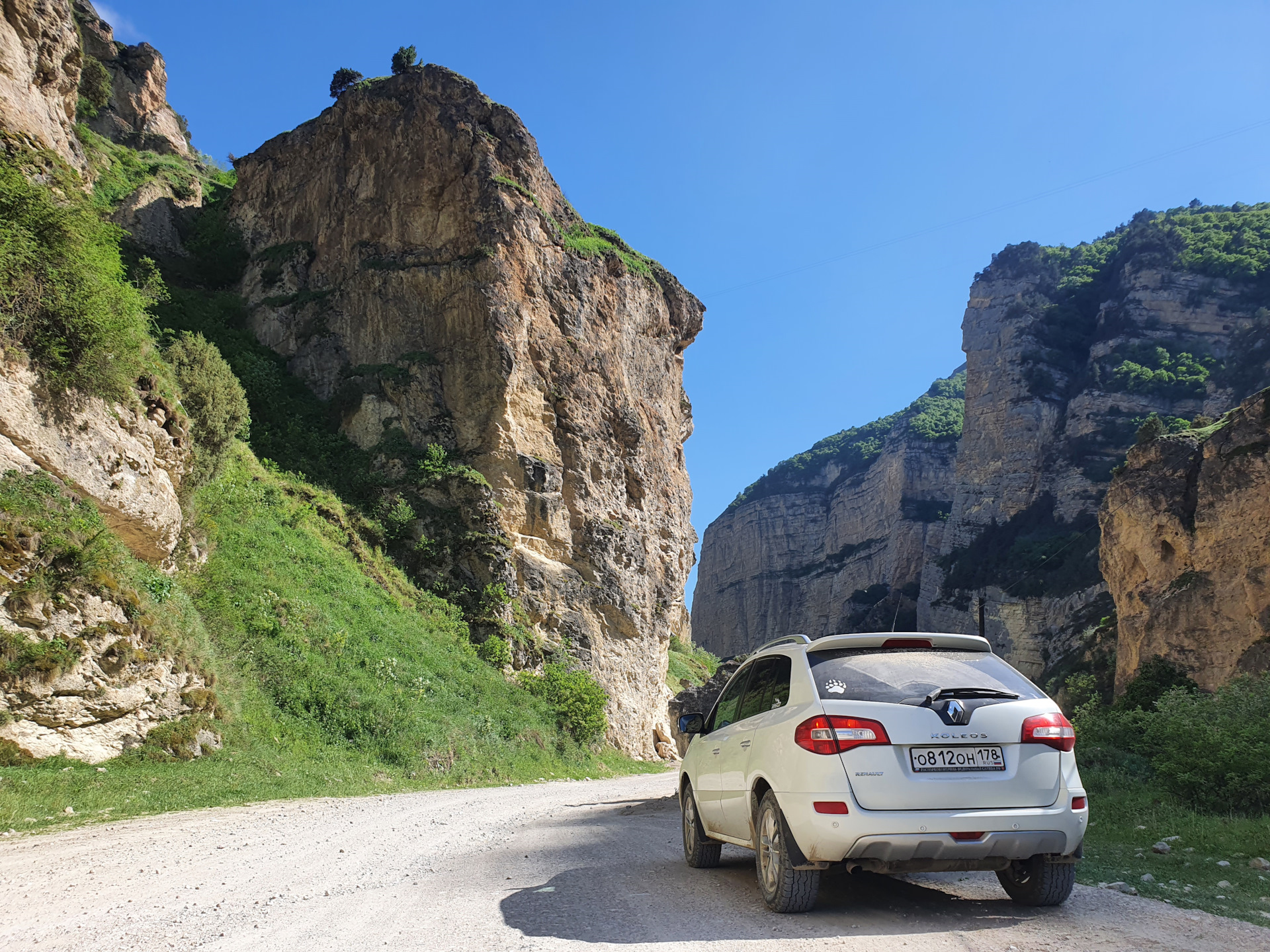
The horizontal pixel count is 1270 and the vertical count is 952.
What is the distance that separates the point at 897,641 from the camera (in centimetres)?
534

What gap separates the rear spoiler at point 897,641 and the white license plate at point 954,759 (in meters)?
0.78

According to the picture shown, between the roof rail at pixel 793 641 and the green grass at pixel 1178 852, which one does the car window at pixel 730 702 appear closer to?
the roof rail at pixel 793 641

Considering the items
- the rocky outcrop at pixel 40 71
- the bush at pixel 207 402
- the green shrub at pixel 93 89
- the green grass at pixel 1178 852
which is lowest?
the green grass at pixel 1178 852

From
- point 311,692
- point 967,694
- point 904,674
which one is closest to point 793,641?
point 904,674

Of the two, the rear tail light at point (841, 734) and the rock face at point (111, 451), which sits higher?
the rock face at point (111, 451)

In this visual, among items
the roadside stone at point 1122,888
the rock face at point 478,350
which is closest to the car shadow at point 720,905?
the roadside stone at point 1122,888

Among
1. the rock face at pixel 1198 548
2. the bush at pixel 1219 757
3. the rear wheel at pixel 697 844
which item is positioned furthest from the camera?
the rock face at pixel 1198 548

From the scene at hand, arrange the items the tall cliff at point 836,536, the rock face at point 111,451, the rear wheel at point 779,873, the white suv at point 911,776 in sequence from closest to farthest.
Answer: the white suv at point 911,776
the rear wheel at point 779,873
the rock face at point 111,451
the tall cliff at point 836,536

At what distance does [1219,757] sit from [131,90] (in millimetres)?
62610

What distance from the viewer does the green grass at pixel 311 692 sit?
33.7 ft

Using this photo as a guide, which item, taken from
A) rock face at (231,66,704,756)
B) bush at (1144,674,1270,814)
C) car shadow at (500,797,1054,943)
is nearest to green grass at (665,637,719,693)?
rock face at (231,66,704,756)

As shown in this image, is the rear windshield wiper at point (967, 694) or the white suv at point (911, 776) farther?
the rear windshield wiper at point (967, 694)

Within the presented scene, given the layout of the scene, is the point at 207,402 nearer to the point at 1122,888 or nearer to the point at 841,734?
the point at 841,734

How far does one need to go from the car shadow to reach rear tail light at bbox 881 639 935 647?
1592mm
